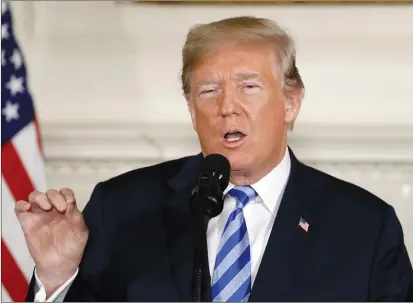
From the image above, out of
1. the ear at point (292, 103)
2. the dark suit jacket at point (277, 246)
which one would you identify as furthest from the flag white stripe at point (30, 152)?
the ear at point (292, 103)

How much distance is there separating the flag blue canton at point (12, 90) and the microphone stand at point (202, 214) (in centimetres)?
106

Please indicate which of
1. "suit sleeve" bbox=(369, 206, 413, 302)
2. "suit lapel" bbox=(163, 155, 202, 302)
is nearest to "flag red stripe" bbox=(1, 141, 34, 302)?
"suit lapel" bbox=(163, 155, 202, 302)

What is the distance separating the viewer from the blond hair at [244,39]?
1676mm

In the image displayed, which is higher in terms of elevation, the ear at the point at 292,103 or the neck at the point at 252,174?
the ear at the point at 292,103

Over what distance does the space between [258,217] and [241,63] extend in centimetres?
32

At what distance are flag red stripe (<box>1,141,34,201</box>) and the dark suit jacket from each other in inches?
16.6

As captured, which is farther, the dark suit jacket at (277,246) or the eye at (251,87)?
the eye at (251,87)

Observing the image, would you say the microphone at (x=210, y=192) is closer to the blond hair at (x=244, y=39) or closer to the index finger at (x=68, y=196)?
the index finger at (x=68, y=196)

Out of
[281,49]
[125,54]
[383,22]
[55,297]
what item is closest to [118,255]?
[55,297]

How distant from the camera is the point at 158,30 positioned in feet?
7.23

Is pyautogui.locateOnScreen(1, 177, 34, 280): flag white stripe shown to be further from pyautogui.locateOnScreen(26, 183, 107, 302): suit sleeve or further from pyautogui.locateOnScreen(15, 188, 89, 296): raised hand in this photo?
pyautogui.locateOnScreen(15, 188, 89, 296): raised hand

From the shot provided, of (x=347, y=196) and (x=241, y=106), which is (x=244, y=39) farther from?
(x=347, y=196)

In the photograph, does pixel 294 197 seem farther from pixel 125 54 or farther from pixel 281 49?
pixel 125 54

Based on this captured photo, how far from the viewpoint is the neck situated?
167 centimetres
